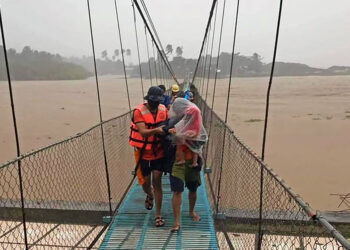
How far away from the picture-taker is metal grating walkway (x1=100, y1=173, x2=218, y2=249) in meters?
2.44

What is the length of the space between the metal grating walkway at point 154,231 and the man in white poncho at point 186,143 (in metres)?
0.18

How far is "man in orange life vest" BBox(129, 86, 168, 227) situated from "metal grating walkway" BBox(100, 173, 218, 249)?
0.17 metres

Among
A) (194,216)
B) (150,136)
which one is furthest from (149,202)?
(150,136)

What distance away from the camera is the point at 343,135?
14227 mm

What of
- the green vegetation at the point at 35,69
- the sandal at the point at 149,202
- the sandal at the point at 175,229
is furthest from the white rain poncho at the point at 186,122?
the green vegetation at the point at 35,69

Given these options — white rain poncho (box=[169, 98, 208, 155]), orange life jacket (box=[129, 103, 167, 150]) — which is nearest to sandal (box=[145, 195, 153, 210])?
orange life jacket (box=[129, 103, 167, 150])

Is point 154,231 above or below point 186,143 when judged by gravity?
below

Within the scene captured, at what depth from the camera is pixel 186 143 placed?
7.67ft

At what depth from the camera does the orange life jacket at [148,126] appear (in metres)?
2.33

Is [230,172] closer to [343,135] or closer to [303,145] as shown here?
[303,145]

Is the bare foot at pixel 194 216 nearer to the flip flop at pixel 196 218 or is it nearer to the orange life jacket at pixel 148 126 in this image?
the flip flop at pixel 196 218

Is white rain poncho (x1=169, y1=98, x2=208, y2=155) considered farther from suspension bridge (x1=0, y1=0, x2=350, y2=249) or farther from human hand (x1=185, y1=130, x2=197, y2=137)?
suspension bridge (x1=0, y1=0, x2=350, y2=249)

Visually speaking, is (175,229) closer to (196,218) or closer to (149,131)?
(196,218)

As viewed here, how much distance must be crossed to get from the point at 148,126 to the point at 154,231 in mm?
767
